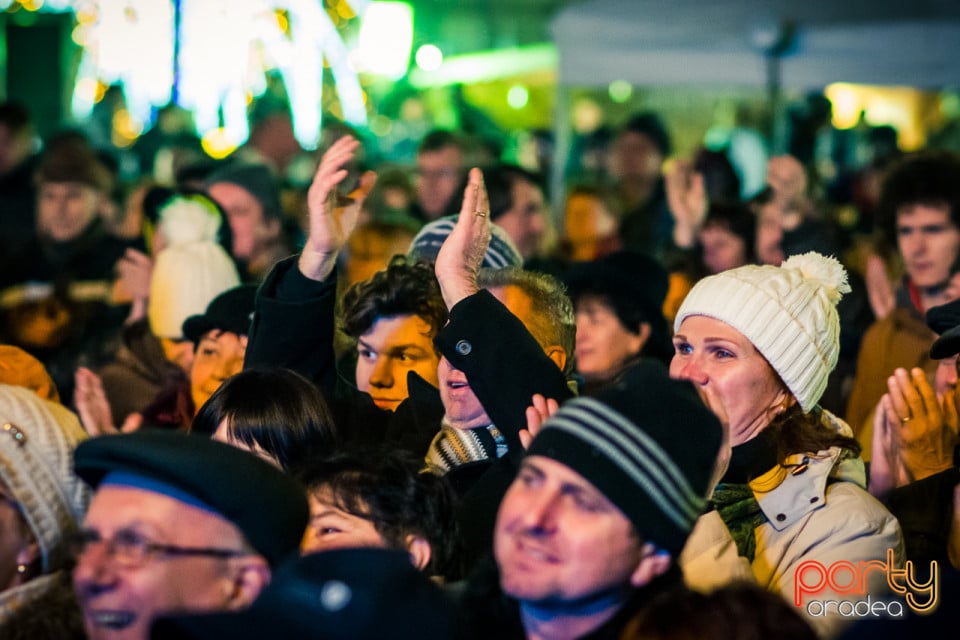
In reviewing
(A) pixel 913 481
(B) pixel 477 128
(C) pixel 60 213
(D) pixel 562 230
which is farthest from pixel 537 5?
(A) pixel 913 481

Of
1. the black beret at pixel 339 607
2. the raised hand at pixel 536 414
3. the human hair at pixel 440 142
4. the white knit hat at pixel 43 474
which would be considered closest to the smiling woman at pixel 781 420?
the raised hand at pixel 536 414

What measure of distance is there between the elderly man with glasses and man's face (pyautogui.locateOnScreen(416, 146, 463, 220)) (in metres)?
5.86

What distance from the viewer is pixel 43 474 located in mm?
2979

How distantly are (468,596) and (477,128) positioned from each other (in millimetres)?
10558

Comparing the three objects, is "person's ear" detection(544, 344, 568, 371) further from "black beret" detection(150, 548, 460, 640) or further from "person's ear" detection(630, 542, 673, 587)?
"black beret" detection(150, 548, 460, 640)

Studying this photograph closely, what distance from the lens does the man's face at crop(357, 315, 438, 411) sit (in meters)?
4.14

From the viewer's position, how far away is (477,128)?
12883 mm

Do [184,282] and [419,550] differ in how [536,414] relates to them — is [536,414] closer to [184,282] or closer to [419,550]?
[419,550]

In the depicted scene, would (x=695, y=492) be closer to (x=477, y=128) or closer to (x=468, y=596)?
(x=468, y=596)

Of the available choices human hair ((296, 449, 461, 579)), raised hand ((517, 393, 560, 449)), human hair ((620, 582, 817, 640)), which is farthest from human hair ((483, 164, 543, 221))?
human hair ((620, 582, 817, 640))

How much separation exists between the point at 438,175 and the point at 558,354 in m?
4.69

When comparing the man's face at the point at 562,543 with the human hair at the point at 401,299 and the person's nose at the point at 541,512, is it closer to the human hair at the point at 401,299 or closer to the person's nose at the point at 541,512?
the person's nose at the point at 541,512

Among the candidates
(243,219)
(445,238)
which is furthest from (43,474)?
(243,219)

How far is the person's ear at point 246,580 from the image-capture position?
8.16ft
